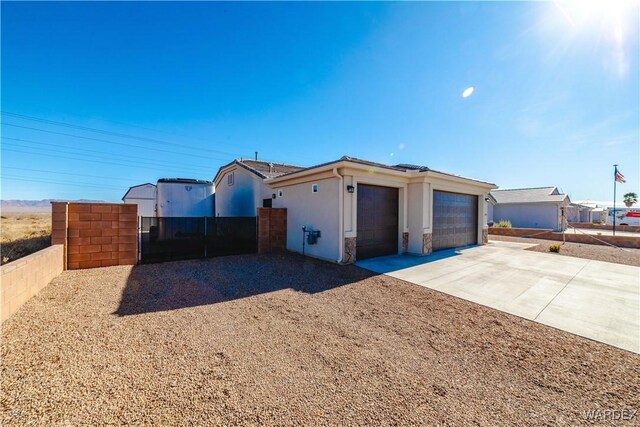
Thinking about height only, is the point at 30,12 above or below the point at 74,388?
above

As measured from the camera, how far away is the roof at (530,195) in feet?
71.6

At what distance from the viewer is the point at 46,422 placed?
193cm

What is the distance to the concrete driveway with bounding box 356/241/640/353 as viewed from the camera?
4039mm

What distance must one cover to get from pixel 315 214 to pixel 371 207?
2080 mm

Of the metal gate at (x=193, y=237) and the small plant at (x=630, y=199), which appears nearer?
the metal gate at (x=193, y=237)

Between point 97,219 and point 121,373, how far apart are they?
6.08 m

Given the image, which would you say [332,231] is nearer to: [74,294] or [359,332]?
[359,332]

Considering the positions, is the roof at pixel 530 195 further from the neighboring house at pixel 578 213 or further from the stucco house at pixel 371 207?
the stucco house at pixel 371 207

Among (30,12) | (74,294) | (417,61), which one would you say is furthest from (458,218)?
(30,12)

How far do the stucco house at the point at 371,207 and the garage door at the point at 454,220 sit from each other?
1.7 inches

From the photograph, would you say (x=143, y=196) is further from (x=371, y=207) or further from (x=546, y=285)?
(x=546, y=285)

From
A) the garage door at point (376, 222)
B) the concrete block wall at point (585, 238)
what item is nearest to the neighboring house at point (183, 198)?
the garage door at point (376, 222)

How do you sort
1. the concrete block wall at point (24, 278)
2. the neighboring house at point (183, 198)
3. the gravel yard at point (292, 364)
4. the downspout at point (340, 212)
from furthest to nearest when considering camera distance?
the neighboring house at point (183, 198)
the downspout at point (340, 212)
the concrete block wall at point (24, 278)
the gravel yard at point (292, 364)

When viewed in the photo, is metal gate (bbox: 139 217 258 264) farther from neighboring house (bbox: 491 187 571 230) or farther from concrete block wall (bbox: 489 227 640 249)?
neighboring house (bbox: 491 187 571 230)
